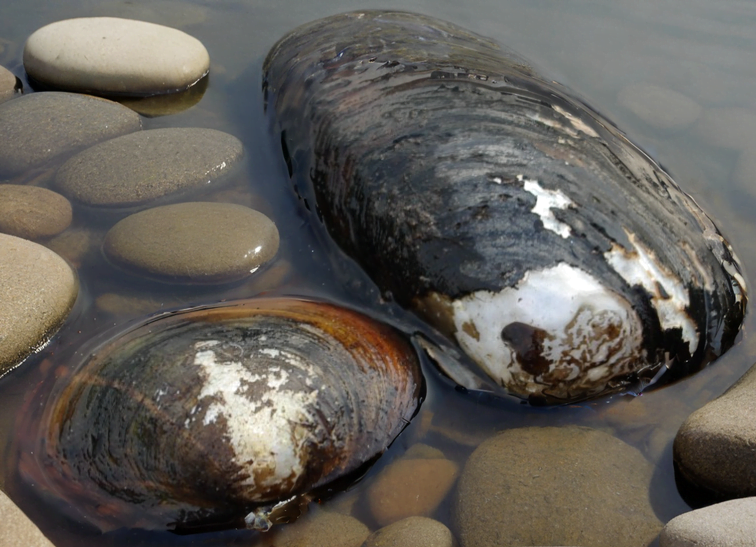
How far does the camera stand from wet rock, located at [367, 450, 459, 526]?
2.29 m

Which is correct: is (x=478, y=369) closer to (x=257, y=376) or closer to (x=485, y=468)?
(x=485, y=468)

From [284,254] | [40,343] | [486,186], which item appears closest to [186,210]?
[284,254]

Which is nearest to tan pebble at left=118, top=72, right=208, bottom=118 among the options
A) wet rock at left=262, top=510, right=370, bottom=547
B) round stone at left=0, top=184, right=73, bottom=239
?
round stone at left=0, top=184, right=73, bottom=239

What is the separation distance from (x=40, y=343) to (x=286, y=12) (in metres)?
3.23

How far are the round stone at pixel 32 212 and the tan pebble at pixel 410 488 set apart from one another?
2.06 m

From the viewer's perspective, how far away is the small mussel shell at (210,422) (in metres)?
2.05

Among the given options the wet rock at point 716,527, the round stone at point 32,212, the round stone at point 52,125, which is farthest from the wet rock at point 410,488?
the round stone at point 52,125

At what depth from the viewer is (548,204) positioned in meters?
2.49

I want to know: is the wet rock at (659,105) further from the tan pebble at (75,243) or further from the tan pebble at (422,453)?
the tan pebble at (75,243)

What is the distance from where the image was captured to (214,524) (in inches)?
84.2

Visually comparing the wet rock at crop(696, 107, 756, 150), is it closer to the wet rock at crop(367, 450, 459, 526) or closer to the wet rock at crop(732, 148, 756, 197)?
the wet rock at crop(732, 148, 756, 197)

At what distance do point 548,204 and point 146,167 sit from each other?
2137mm

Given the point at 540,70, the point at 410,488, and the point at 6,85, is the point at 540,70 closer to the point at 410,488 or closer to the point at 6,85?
the point at 410,488

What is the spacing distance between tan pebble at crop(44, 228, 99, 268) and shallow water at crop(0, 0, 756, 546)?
0.07 m
